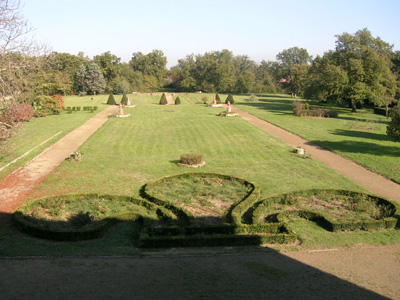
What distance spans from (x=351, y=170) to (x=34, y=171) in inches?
647

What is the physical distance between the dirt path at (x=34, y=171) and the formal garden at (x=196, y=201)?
0.58 m

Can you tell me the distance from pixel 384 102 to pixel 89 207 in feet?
123

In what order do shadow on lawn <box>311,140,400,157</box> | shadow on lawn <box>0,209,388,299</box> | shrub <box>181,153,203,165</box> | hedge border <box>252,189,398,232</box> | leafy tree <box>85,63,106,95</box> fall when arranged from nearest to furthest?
shadow on lawn <box>0,209,388,299</box>, hedge border <box>252,189,398,232</box>, shrub <box>181,153,203,165</box>, shadow on lawn <box>311,140,400,157</box>, leafy tree <box>85,63,106,95</box>

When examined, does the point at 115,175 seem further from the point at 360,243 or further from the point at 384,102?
the point at 384,102

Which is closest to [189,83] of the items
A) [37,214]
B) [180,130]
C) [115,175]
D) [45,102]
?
[45,102]

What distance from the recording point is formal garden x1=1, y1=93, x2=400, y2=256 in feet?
34.0

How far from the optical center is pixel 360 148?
2339 cm

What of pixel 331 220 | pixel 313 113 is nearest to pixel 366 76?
pixel 313 113

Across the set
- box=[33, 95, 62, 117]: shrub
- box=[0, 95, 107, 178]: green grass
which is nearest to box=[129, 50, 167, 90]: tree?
box=[33, 95, 62, 117]: shrub

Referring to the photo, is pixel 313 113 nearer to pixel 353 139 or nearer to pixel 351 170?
pixel 353 139

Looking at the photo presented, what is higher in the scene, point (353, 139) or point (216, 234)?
point (353, 139)

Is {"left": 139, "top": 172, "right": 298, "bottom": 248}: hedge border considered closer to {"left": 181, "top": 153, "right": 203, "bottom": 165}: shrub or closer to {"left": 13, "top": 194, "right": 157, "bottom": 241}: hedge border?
{"left": 13, "top": 194, "right": 157, "bottom": 241}: hedge border

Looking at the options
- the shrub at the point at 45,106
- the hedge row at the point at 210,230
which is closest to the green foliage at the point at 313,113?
the shrub at the point at 45,106

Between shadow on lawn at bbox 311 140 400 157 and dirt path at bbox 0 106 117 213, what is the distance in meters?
17.2
